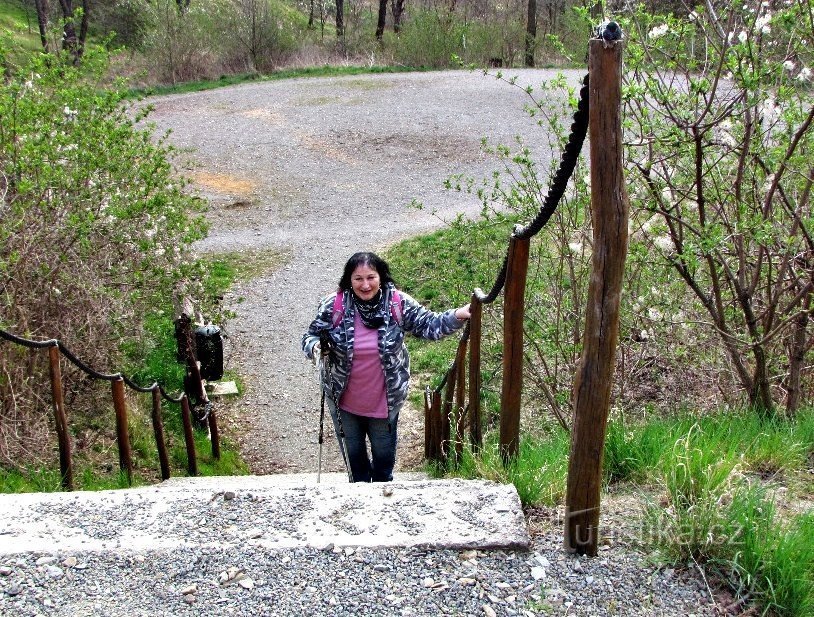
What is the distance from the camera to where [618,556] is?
124 inches

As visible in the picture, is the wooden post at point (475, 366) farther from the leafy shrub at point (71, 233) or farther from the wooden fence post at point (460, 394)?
the leafy shrub at point (71, 233)

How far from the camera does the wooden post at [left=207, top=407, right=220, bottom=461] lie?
790 centimetres

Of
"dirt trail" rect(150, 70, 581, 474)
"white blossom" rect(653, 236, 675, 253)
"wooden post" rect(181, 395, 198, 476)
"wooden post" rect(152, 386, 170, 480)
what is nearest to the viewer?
"white blossom" rect(653, 236, 675, 253)

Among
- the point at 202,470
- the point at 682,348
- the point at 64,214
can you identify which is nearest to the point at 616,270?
the point at 682,348

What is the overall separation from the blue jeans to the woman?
52 mm

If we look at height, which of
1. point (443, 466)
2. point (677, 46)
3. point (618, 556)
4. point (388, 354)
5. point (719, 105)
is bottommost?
point (443, 466)

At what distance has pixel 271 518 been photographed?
3.49 m

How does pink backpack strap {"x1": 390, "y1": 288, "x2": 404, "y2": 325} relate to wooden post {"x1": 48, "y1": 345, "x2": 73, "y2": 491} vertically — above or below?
above

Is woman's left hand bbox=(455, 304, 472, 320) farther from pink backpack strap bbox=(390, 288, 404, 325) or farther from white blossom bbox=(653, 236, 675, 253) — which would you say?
white blossom bbox=(653, 236, 675, 253)

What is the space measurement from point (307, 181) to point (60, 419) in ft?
40.7

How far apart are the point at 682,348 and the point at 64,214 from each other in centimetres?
461

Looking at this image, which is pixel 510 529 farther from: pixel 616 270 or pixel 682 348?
pixel 682 348

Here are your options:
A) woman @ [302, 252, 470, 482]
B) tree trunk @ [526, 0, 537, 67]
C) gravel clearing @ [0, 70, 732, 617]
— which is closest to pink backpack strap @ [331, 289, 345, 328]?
woman @ [302, 252, 470, 482]

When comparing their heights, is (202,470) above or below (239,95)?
below
